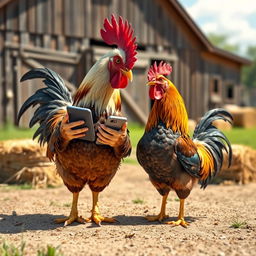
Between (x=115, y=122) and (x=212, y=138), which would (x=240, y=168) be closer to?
(x=212, y=138)

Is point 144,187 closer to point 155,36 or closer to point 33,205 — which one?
point 33,205

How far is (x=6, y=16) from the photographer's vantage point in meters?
11.8

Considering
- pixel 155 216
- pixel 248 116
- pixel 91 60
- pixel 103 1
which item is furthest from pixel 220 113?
pixel 248 116

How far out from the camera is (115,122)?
3.81 meters

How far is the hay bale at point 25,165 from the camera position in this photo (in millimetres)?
6691

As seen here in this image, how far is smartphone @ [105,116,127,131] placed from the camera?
3.79m

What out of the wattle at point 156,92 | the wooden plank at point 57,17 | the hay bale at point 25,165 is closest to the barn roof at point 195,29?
the wooden plank at point 57,17

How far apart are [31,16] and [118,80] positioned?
9.52m

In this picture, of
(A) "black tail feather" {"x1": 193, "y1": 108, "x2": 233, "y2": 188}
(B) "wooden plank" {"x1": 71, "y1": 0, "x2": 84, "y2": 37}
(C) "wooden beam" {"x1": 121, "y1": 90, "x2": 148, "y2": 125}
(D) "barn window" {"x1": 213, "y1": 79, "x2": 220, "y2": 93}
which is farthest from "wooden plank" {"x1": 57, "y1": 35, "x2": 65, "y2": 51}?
(A) "black tail feather" {"x1": 193, "y1": 108, "x2": 233, "y2": 188}

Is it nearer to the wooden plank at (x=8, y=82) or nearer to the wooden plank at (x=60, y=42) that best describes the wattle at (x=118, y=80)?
the wooden plank at (x=8, y=82)

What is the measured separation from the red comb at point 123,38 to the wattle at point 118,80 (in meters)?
0.13

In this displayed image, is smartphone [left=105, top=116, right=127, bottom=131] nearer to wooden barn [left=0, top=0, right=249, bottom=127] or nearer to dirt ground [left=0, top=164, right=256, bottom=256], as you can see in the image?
dirt ground [left=0, top=164, right=256, bottom=256]

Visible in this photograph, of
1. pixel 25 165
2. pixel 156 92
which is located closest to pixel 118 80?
pixel 156 92

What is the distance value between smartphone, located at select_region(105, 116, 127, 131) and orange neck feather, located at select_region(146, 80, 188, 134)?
0.53 m
